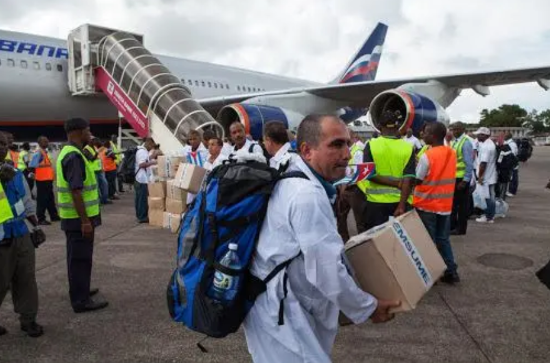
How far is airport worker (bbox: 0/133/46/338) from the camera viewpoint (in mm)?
3406

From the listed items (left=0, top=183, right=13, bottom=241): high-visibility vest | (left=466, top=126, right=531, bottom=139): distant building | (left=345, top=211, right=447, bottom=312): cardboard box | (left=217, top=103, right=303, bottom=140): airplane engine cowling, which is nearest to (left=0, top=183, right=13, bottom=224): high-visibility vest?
(left=0, top=183, right=13, bottom=241): high-visibility vest

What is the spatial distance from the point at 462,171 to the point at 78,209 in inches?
197

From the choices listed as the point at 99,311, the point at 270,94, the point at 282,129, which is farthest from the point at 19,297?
the point at 270,94

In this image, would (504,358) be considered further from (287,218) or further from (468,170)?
(468,170)

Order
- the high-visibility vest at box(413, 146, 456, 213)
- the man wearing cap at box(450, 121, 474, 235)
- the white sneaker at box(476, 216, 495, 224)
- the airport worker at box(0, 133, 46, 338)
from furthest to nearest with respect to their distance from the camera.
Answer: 1. the white sneaker at box(476, 216, 495, 224)
2. the man wearing cap at box(450, 121, 474, 235)
3. the high-visibility vest at box(413, 146, 456, 213)
4. the airport worker at box(0, 133, 46, 338)

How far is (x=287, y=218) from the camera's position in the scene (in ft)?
5.08

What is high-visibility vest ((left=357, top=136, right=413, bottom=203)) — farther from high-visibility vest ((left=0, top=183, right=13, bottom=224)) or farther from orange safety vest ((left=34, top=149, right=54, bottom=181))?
orange safety vest ((left=34, top=149, right=54, bottom=181))

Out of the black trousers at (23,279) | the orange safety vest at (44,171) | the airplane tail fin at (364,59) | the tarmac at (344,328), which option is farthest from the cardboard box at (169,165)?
the airplane tail fin at (364,59)

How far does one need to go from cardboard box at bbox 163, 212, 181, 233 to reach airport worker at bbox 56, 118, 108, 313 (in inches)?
119

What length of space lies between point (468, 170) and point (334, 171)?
194 inches

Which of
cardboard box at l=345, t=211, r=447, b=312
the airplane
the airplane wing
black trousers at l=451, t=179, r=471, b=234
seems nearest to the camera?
cardboard box at l=345, t=211, r=447, b=312

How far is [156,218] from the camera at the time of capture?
7855 mm

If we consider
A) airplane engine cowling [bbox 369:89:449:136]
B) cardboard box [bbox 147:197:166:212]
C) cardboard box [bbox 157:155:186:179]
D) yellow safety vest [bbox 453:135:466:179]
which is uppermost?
airplane engine cowling [bbox 369:89:449:136]

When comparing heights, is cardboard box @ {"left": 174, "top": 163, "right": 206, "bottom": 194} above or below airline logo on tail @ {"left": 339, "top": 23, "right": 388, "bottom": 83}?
below
